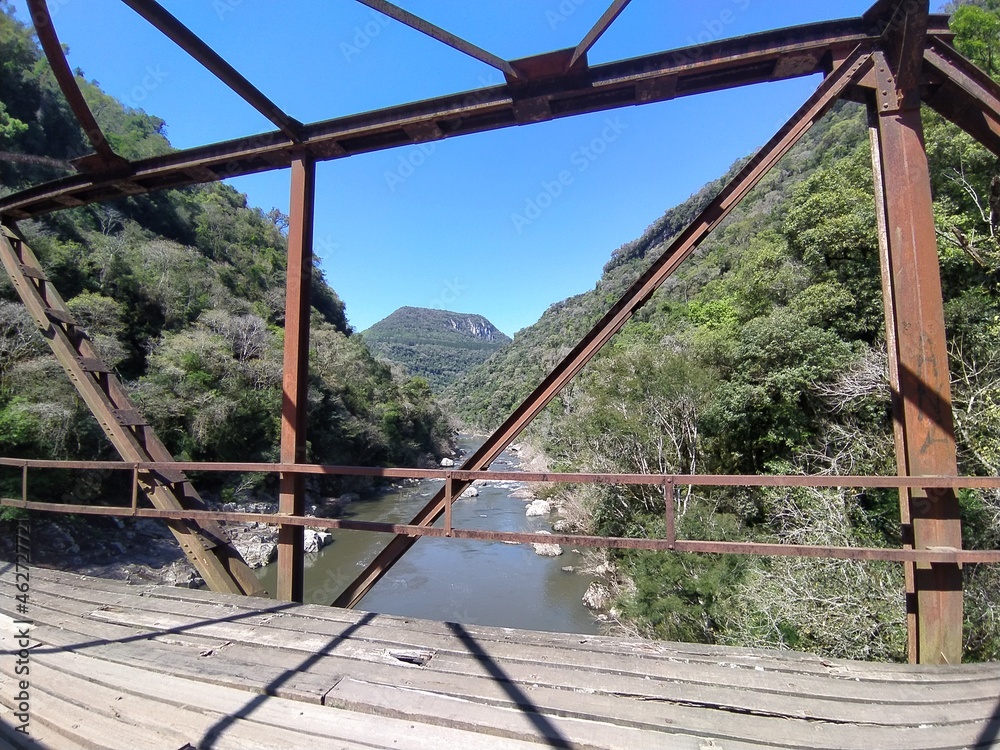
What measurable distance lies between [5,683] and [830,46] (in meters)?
5.23

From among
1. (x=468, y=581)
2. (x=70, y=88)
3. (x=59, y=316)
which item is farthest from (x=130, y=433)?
(x=468, y=581)

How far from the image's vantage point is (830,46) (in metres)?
2.65

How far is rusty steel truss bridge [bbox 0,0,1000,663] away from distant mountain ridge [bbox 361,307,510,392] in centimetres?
11715

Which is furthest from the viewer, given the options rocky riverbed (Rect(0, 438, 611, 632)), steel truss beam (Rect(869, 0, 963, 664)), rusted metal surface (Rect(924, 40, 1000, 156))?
rocky riverbed (Rect(0, 438, 611, 632))

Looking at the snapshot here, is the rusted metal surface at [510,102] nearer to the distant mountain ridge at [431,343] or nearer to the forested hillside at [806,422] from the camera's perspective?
the forested hillside at [806,422]

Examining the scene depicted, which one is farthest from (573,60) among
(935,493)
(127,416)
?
(127,416)

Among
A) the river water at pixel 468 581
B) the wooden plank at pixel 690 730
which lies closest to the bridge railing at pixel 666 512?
the wooden plank at pixel 690 730

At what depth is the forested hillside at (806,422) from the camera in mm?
7727

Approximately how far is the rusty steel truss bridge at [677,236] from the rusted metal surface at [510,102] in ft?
0.03

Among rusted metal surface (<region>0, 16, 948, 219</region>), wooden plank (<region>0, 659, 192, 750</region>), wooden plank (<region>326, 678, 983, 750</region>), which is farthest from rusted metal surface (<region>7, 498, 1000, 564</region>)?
rusted metal surface (<region>0, 16, 948, 219</region>)

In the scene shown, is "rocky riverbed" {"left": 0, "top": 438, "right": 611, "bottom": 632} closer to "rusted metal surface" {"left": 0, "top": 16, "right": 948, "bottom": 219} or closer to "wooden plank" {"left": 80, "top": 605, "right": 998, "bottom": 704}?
"wooden plank" {"left": 80, "top": 605, "right": 998, "bottom": 704}

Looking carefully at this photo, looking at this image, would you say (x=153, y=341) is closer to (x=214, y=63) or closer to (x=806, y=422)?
(x=214, y=63)

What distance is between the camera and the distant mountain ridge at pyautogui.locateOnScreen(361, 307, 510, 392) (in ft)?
429

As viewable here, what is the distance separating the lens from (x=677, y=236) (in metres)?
3.02
